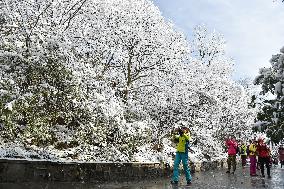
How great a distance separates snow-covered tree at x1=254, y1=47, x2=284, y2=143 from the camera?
1010 cm

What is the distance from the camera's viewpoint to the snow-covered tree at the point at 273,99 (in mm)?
10102

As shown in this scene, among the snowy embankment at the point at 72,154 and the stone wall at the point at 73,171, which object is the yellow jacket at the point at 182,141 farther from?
the snowy embankment at the point at 72,154

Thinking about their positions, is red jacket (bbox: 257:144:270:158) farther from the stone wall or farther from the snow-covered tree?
the snow-covered tree

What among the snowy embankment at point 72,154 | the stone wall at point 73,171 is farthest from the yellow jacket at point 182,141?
the snowy embankment at point 72,154

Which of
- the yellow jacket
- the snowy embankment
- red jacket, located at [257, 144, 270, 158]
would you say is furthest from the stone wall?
red jacket, located at [257, 144, 270, 158]

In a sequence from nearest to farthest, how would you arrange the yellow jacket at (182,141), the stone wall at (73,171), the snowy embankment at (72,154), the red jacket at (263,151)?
the stone wall at (73,171) < the snowy embankment at (72,154) < the yellow jacket at (182,141) < the red jacket at (263,151)

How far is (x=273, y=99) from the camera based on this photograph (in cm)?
1058

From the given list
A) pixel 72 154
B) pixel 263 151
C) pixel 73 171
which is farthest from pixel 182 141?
pixel 263 151

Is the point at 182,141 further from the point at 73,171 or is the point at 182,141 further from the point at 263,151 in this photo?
the point at 263,151

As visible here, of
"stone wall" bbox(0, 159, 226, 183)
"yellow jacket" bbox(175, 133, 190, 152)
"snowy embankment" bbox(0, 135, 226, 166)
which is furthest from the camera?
"yellow jacket" bbox(175, 133, 190, 152)

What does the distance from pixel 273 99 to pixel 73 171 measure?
17.8 feet

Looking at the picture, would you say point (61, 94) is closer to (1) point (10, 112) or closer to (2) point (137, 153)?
(1) point (10, 112)

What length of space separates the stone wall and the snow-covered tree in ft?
15.5

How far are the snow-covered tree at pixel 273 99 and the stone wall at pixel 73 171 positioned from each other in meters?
4.72
